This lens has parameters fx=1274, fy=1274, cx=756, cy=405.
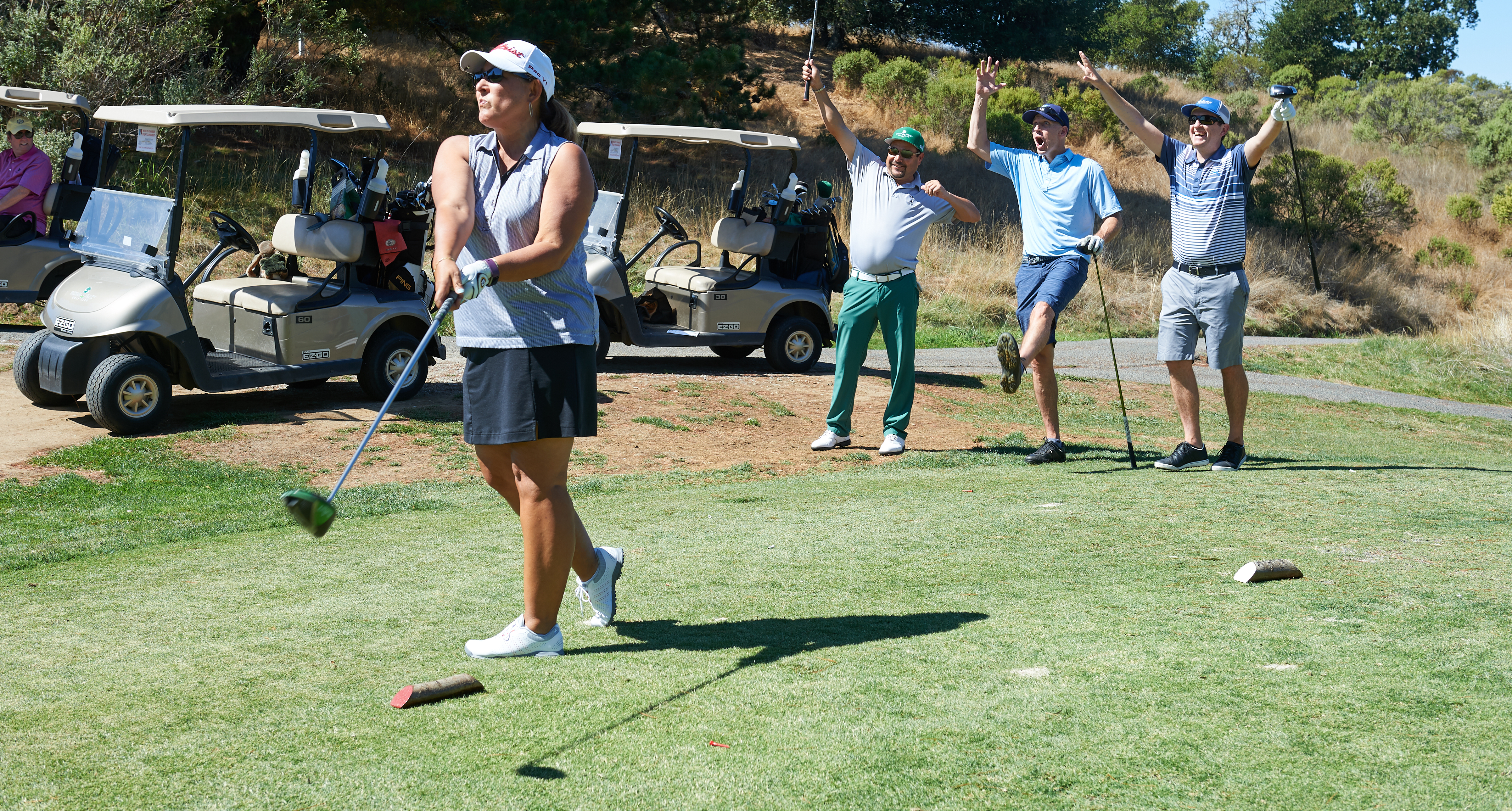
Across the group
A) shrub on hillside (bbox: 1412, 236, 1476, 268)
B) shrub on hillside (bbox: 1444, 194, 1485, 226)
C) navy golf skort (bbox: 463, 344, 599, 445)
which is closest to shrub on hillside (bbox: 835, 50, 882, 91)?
shrub on hillside (bbox: 1412, 236, 1476, 268)

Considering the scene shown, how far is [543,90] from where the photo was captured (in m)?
3.57

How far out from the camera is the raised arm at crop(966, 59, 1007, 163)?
7.70 meters

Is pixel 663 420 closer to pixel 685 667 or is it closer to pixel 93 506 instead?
pixel 93 506

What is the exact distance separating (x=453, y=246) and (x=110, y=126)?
10026 millimetres

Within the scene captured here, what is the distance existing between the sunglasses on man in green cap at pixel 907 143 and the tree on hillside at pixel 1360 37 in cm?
4943

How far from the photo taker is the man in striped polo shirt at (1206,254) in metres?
6.97

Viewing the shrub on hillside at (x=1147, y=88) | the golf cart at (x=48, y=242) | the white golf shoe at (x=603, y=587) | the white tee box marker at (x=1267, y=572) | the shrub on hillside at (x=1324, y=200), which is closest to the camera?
the white golf shoe at (x=603, y=587)

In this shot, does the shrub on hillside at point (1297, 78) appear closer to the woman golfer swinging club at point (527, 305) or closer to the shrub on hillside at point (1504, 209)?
the shrub on hillside at point (1504, 209)

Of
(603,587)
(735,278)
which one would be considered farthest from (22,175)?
(603,587)

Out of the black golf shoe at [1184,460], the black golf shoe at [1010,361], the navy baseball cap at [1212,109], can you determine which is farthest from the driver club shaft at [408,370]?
the black golf shoe at [1184,460]

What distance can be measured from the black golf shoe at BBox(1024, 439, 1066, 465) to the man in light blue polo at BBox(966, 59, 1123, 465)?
231 millimetres

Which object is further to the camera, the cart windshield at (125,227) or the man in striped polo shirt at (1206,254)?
the cart windshield at (125,227)

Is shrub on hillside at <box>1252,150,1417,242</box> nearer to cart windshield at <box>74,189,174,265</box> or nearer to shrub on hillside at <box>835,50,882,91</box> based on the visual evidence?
shrub on hillside at <box>835,50,882,91</box>

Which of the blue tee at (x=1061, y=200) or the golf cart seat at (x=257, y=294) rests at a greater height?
the blue tee at (x=1061, y=200)
